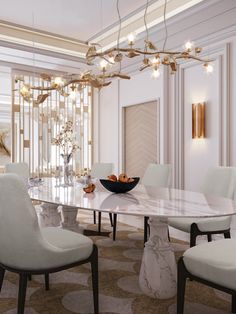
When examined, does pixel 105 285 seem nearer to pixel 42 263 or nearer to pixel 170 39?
pixel 42 263

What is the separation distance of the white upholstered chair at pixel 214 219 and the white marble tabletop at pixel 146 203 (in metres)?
0.23

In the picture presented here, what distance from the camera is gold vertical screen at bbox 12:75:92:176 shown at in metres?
6.20

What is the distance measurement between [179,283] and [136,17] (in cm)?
421

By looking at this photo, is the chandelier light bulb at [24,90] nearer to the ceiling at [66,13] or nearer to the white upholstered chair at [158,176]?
the ceiling at [66,13]

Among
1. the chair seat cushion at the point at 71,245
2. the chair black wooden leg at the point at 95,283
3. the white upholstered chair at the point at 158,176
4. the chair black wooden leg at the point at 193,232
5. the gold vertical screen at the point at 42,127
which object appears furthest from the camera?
the gold vertical screen at the point at 42,127

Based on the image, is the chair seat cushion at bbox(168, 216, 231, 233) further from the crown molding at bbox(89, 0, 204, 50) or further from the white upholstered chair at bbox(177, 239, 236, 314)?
the crown molding at bbox(89, 0, 204, 50)

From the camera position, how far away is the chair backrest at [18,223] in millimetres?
1675

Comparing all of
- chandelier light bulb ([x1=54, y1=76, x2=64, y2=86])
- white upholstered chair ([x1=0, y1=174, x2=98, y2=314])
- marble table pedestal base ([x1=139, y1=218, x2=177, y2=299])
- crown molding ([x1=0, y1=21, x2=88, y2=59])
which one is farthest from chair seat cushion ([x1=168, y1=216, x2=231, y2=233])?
crown molding ([x1=0, y1=21, x2=88, y2=59])

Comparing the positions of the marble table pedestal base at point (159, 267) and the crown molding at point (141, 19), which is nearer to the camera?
the marble table pedestal base at point (159, 267)

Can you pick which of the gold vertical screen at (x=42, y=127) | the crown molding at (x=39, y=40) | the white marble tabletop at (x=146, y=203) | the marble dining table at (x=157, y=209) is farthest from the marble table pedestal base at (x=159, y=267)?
the crown molding at (x=39, y=40)

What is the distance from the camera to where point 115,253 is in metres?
3.19

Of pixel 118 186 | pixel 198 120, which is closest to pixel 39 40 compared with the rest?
pixel 198 120

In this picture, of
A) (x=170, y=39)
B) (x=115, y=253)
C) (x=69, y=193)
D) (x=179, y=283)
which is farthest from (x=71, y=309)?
(x=170, y=39)

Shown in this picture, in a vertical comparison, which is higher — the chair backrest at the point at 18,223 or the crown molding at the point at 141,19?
the crown molding at the point at 141,19
